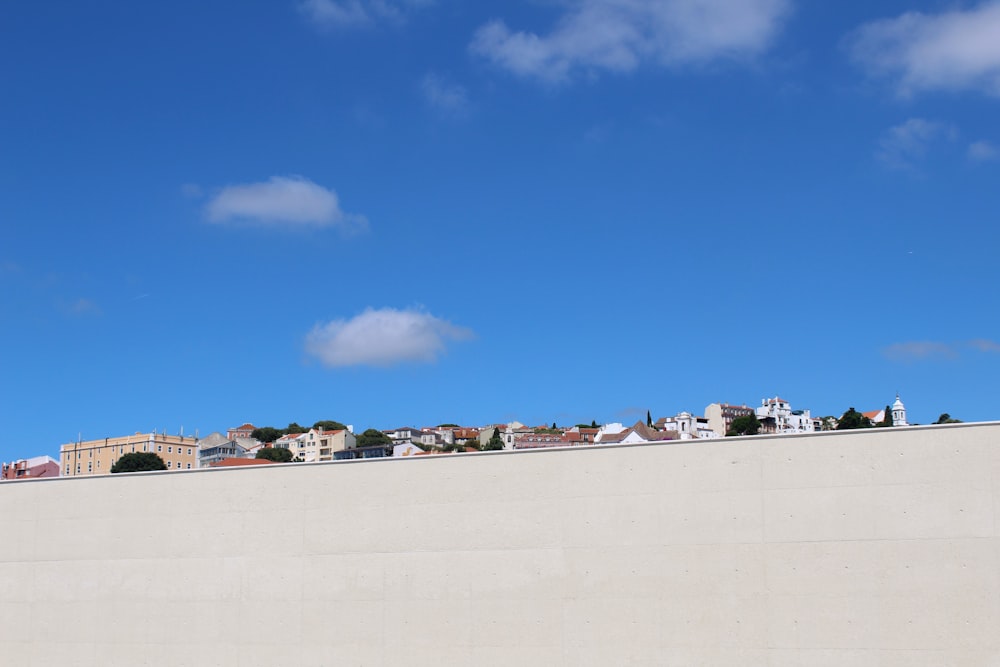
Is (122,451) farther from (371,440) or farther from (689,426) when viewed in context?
(689,426)

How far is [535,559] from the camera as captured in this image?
1947cm

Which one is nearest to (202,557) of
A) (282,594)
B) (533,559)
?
(282,594)

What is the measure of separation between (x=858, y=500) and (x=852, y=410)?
402 ft

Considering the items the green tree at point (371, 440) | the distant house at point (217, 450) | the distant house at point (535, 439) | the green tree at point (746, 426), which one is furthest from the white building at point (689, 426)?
the distant house at point (217, 450)

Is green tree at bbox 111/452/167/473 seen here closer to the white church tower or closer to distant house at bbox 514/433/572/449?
distant house at bbox 514/433/572/449

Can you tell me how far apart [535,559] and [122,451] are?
155m

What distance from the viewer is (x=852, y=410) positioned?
13250 cm

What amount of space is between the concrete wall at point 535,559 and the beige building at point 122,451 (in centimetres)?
13558

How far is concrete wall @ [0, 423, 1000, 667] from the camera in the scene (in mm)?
17297

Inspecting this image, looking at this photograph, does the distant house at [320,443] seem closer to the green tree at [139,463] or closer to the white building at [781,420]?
the green tree at [139,463]

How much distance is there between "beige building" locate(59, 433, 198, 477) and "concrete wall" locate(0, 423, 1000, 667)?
445 feet

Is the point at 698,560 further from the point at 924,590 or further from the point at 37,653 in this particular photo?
the point at 37,653

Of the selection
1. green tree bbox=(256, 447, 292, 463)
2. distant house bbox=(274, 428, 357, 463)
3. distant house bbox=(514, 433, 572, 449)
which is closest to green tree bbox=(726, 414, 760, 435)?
distant house bbox=(514, 433, 572, 449)

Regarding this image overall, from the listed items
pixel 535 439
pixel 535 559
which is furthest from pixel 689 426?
pixel 535 559
